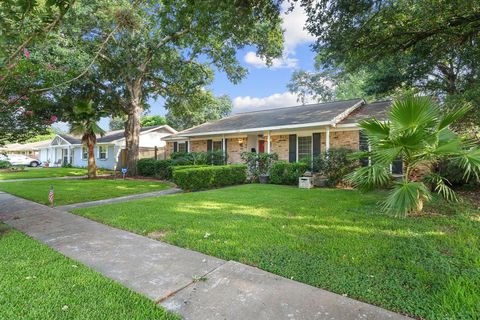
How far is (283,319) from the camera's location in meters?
2.55

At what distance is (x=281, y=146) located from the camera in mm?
15812

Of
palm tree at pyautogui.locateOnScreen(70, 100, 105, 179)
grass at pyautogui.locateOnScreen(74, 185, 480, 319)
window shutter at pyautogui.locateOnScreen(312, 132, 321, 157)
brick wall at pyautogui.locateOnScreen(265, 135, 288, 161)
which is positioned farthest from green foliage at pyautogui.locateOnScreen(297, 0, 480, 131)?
palm tree at pyautogui.locateOnScreen(70, 100, 105, 179)

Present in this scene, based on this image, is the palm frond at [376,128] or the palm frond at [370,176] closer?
the palm frond at [370,176]

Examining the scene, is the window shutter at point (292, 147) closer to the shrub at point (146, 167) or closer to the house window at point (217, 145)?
the house window at point (217, 145)

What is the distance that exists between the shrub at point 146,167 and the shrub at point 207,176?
670 centimetres

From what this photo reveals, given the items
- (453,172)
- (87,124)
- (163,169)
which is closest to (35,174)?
(87,124)

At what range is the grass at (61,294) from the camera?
2635 millimetres

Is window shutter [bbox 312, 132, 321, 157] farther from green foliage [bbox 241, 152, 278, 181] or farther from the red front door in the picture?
the red front door

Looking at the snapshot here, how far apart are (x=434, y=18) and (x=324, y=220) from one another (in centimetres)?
761

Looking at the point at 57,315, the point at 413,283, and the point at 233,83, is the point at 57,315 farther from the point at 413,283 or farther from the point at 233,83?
the point at 233,83

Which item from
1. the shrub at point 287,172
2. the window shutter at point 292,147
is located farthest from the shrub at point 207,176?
the window shutter at point 292,147

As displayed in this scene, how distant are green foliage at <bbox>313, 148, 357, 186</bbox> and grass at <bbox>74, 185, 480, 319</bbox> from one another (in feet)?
12.8

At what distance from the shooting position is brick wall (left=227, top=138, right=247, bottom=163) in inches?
686

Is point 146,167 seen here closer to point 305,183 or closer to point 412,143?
point 305,183
